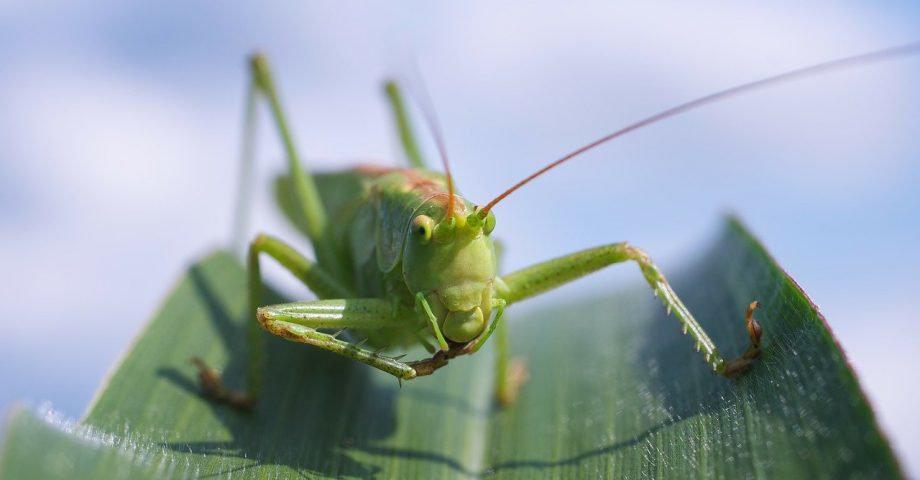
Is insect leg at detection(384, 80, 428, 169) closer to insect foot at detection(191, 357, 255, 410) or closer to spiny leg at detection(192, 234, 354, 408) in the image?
spiny leg at detection(192, 234, 354, 408)

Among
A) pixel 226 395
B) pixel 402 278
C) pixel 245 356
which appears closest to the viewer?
pixel 402 278

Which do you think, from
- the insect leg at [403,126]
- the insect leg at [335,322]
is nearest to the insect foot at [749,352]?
the insect leg at [335,322]

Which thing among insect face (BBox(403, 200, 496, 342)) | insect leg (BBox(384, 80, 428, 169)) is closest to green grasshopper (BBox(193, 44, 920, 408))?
insect face (BBox(403, 200, 496, 342))

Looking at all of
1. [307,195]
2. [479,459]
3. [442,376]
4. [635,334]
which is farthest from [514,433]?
[307,195]

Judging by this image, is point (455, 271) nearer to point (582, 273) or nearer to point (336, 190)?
point (582, 273)

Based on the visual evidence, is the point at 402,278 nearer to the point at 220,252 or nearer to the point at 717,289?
the point at 717,289

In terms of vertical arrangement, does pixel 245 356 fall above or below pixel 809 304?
below

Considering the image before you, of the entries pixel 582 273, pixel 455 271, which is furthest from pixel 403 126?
pixel 455 271
